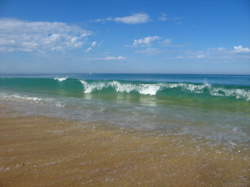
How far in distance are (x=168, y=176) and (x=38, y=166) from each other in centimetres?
213

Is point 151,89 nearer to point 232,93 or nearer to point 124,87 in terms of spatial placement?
point 124,87

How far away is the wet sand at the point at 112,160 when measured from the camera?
3.13 m

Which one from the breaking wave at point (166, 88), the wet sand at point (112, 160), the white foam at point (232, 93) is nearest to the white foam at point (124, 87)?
the breaking wave at point (166, 88)

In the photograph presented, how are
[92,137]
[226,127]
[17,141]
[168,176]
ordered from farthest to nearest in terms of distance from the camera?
[226,127]
[92,137]
[17,141]
[168,176]

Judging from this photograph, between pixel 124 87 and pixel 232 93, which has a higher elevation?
pixel 124 87

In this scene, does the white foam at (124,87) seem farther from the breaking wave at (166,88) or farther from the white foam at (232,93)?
the white foam at (232,93)

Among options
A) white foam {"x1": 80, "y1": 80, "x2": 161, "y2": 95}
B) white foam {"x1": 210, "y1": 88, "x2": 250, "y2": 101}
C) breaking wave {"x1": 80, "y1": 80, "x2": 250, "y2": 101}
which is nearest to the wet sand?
white foam {"x1": 210, "y1": 88, "x2": 250, "y2": 101}

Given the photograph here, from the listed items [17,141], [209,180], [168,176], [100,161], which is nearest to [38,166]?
[100,161]

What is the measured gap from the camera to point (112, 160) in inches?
151

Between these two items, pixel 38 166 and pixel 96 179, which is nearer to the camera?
pixel 96 179

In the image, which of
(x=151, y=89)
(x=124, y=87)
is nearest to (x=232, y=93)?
(x=151, y=89)

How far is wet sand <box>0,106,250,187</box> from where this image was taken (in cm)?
313

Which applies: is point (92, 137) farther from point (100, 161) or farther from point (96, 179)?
point (96, 179)

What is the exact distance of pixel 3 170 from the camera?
10.9 feet
